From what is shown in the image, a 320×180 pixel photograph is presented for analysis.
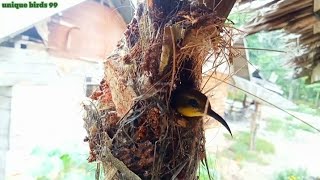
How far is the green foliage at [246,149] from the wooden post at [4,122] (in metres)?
1.53

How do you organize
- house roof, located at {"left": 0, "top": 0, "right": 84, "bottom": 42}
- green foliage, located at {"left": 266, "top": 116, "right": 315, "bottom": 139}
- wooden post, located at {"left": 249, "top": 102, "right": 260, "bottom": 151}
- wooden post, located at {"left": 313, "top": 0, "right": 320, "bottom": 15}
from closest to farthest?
1. house roof, located at {"left": 0, "top": 0, "right": 84, "bottom": 42}
2. wooden post, located at {"left": 313, "top": 0, "right": 320, "bottom": 15}
3. wooden post, located at {"left": 249, "top": 102, "right": 260, "bottom": 151}
4. green foliage, located at {"left": 266, "top": 116, "right": 315, "bottom": 139}

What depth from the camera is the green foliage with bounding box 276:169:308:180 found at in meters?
2.56

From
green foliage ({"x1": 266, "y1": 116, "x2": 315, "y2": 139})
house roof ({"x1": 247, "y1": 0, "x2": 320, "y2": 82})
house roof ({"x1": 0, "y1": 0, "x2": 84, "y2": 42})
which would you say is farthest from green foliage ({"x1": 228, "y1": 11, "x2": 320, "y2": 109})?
house roof ({"x1": 0, "y1": 0, "x2": 84, "y2": 42})

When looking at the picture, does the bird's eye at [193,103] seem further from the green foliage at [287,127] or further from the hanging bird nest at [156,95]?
the green foliage at [287,127]

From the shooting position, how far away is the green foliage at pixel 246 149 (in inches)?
100

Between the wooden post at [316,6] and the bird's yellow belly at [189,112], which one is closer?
the bird's yellow belly at [189,112]

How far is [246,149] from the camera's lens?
270 cm

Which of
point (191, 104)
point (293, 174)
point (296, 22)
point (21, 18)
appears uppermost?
point (296, 22)

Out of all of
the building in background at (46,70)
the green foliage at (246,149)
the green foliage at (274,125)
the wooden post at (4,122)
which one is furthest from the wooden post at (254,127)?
the wooden post at (4,122)

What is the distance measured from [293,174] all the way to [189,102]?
2.22 m

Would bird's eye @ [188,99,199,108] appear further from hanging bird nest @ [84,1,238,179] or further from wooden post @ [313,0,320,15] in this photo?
wooden post @ [313,0,320,15]

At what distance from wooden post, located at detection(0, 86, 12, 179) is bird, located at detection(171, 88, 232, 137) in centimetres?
63

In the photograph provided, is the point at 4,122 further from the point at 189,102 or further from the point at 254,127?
the point at 254,127

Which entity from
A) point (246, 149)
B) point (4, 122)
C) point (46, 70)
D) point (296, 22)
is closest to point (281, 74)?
point (246, 149)
